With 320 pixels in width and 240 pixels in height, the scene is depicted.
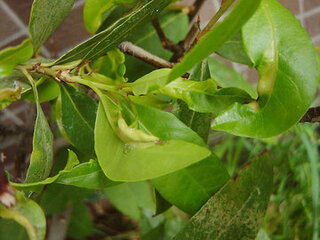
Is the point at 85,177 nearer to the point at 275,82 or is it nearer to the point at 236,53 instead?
the point at 275,82

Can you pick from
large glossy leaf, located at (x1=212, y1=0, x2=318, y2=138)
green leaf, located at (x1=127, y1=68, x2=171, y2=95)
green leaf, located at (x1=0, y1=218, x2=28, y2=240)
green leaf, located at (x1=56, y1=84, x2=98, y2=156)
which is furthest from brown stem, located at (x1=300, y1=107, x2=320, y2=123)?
green leaf, located at (x1=0, y1=218, x2=28, y2=240)

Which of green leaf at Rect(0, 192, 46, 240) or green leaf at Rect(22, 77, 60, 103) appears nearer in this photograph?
green leaf at Rect(0, 192, 46, 240)

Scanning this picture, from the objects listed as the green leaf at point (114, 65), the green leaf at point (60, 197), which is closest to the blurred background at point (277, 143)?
the green leaf at point (60, 197)

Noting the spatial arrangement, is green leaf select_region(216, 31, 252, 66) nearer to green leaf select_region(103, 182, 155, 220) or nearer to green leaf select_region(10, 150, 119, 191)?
green leaf select_region(10, 150, 119, 191)

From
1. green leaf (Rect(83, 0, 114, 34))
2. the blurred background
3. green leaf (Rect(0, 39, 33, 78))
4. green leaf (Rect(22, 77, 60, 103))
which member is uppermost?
green leaf (Rect(0, 39, 33, 78))

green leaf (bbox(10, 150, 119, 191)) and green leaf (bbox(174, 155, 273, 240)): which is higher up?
green leaf (bbox(10, 150, 119, 191))

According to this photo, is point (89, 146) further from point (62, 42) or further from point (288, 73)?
point (62, 42)
